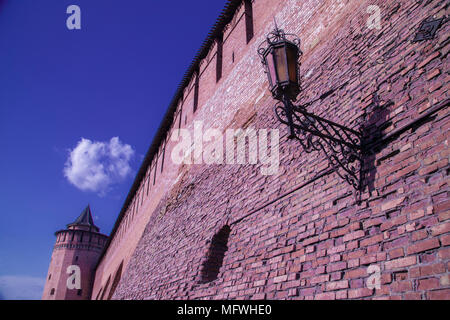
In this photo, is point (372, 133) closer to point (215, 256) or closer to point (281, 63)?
point (281, 63)

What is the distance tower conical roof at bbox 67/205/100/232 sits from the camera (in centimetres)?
2923

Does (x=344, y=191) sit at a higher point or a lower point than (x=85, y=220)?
lower

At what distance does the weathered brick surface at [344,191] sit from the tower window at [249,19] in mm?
1149

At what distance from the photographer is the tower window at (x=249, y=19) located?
6.06 m

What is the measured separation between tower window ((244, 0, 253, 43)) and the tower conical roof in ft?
91.1

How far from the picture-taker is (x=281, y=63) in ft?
8.11

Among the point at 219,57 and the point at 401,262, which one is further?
the point at 219,57

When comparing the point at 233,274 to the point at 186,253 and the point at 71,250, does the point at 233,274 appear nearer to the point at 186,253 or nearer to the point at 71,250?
the point at 186,253

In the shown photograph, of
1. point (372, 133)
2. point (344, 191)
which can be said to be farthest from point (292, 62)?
point (344, 191)

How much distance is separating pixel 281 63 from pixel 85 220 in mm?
31565

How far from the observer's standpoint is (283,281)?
2.60m

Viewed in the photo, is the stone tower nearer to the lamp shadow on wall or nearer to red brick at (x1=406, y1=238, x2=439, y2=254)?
the lamp shadow on wall
